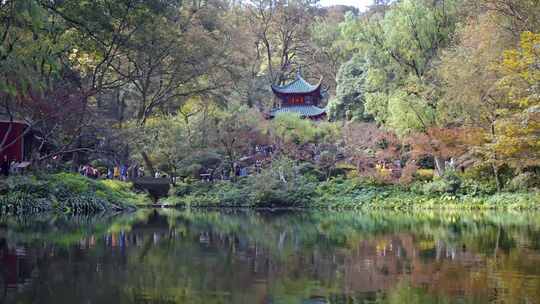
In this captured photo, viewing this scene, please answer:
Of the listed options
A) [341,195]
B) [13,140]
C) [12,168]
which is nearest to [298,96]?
[341,195]

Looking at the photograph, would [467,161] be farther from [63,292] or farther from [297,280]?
[63,292]

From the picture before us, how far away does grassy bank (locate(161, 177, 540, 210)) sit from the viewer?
101 ft

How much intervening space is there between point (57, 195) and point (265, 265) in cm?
1500

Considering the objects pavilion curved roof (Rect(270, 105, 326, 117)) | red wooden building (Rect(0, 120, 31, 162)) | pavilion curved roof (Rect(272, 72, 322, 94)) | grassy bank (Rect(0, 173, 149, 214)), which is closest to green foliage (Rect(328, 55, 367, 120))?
pavilion curved roof (Rect(270, 105, 326, 117))

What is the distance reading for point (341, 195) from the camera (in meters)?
33.3

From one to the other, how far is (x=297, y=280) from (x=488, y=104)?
2254 cm

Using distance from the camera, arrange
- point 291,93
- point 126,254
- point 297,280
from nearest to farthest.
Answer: point 297,280 → point 126,254 → point 291,93

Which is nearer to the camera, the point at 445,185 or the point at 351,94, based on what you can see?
the point at 445,185

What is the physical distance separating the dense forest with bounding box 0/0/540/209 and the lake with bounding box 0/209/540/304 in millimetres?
8480

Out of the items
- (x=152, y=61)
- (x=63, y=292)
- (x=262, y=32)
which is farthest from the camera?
(x=262, y=32)

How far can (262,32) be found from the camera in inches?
2056

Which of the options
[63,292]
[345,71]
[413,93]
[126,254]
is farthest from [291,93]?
[63,292]

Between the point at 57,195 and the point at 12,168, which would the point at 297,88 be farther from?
the point at 57,195

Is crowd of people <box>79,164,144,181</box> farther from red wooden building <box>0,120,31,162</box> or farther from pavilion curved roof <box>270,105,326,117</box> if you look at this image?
pavilion curved roof <box>270,105,326,117</box>
